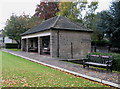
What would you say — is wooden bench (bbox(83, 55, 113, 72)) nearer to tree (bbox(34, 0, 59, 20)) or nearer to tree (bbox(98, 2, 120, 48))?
tree (bbox(98, 2, 120, 48))

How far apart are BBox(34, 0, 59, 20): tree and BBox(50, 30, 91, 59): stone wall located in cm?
2310

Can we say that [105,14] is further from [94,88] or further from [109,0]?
[94,88]

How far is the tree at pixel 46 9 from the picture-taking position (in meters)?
38.2

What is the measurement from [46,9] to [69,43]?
2560cm

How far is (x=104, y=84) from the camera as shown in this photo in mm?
5160

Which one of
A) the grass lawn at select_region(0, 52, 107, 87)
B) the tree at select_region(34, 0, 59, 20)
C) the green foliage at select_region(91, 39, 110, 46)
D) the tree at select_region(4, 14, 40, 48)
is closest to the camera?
the grass lawn at select_region(0, 52, 107, 87)

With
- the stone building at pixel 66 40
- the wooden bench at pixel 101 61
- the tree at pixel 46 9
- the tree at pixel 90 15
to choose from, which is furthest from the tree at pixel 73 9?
the wooden bench at pixel 101 61

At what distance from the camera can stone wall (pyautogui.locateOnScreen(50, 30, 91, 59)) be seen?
15102 mm

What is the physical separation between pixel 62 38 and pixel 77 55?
315 centimetres

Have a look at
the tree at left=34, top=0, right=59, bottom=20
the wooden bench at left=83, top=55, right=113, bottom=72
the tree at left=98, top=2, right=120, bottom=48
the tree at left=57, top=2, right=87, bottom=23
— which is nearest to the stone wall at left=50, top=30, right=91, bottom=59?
the wooden bench at left=83, top=55, right=113, bottom=72

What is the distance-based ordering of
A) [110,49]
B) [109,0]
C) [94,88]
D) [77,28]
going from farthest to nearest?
[110,49]
[109,0]
[77,28]
[94,88]

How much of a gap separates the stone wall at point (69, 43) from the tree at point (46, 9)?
23.1 metres

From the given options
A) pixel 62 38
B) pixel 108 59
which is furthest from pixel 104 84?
pixel 62 38

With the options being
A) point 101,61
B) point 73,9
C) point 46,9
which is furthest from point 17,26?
point 101,61
